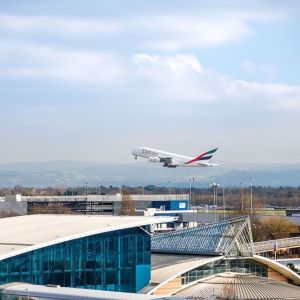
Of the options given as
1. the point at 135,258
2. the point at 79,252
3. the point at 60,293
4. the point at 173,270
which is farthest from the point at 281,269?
the point at 60,293

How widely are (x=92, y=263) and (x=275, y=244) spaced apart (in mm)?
40183

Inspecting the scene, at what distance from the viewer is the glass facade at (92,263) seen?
34.3 metres

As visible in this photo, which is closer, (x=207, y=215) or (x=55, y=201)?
(x=207, y=215)

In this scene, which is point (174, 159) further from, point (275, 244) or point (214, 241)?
point (214, 241)

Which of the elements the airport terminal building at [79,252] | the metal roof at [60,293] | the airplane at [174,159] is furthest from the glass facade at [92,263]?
the airplane at [174,159]

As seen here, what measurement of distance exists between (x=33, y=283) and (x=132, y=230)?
572 centimetres

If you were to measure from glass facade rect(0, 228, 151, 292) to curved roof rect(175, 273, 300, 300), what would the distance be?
9.44 ft

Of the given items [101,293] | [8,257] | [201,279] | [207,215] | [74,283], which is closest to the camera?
[101,293]

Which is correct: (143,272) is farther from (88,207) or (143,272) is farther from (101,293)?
(88,207)

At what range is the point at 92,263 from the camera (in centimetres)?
3691

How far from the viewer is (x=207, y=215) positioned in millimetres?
115938

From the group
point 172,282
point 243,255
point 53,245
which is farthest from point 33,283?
point 243,255

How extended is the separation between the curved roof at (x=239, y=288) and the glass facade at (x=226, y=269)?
0.30 meters

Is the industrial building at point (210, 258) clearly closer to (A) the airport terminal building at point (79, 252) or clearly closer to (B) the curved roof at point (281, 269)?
(B) the curved roof at point (281, 269)
